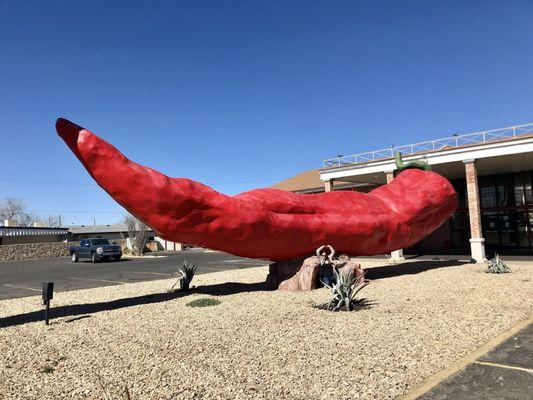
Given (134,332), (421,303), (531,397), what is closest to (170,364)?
(134,332)

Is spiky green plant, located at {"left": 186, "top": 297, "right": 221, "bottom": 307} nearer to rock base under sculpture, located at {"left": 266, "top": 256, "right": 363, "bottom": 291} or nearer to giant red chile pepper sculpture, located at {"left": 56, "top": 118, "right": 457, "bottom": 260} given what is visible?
giant red chile pepper sculpture, located at {"left": 56, "top": 118, "right": 457, "bottom": 260}

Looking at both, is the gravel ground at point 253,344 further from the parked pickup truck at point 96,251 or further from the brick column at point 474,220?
the parked pickup truck at point 96,251

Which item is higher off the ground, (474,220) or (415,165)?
(415,165)

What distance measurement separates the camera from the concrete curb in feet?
14.1

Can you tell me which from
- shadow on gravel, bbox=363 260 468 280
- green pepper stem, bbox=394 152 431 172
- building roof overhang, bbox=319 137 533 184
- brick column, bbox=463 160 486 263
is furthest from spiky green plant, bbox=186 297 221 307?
building roof overhang, bbox=319 137 533 184

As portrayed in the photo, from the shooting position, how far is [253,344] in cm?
623

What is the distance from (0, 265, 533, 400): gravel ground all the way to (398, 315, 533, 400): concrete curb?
10 centimetres

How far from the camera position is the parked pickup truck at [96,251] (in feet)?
96.7

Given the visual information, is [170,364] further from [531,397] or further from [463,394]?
[531,397]

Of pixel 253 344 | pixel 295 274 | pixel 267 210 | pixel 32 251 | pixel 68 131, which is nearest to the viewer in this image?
pixel 253 344

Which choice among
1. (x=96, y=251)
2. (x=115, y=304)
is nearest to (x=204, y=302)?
(x=115, y=304)

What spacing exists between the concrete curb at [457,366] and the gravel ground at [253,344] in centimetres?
10

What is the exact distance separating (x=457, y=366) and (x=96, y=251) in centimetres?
2806

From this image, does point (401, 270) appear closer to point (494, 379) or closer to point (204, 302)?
point (204, 302)
